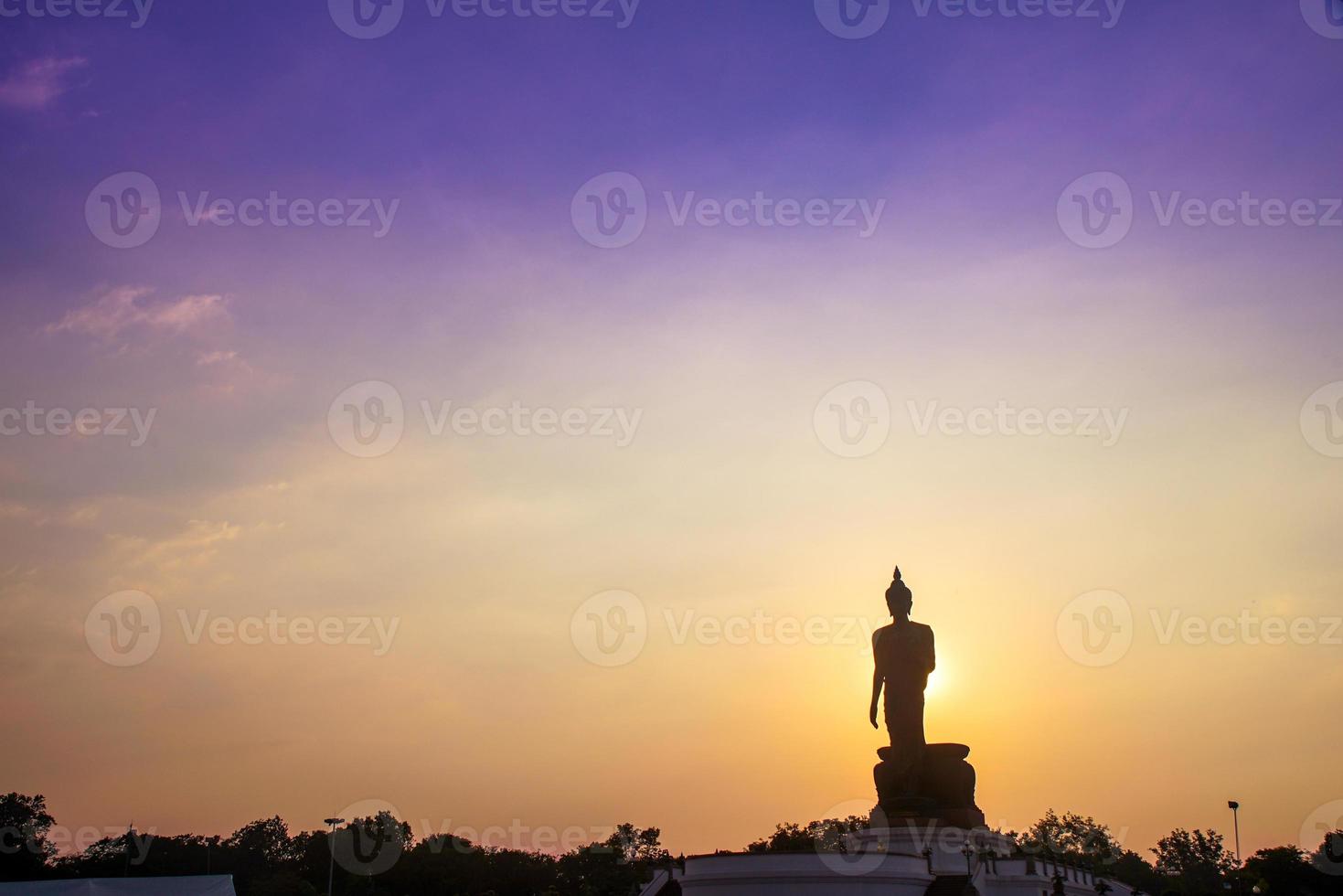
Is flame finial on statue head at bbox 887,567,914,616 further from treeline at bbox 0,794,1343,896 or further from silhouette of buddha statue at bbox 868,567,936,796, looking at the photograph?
treeline at bbox 0,794,1343,896

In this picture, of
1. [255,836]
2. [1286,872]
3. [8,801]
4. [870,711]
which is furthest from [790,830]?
[8,801]

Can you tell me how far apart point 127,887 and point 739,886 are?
3327 centimetres

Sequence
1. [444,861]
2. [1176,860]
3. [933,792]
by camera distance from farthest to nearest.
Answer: [1176,860]
[444,861]
[933,792]

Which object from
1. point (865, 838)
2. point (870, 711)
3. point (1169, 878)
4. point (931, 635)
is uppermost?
point (931, 635)

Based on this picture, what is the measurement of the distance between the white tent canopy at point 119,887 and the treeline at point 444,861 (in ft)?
60.4

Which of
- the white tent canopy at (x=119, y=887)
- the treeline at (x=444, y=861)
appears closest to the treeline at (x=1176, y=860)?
the treeline at (x=444, y=861)

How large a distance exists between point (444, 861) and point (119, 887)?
31.4 meters

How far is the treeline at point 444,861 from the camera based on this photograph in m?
68.3

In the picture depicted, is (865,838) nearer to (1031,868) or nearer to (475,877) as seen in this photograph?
(1031,868)

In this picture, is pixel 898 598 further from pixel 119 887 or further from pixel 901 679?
pixel 119 887

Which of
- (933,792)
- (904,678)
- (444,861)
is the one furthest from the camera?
(444,861)

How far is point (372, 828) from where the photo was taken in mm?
89250

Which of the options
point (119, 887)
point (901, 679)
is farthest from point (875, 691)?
point (119, 887)

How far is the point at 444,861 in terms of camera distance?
80.9 metres
